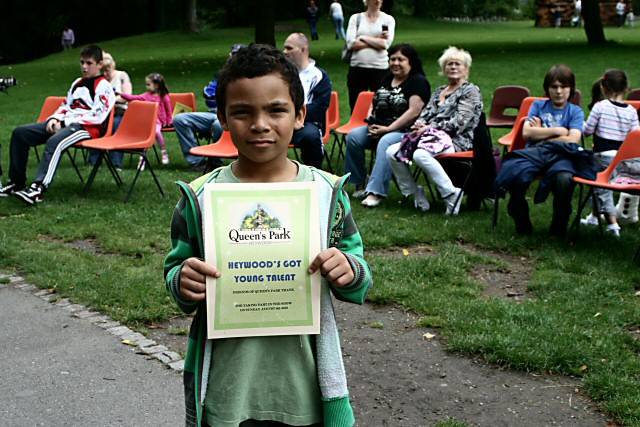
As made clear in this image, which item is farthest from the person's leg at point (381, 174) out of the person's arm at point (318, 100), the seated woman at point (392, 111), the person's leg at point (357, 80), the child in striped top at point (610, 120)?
the person's leg at point (357, 80)

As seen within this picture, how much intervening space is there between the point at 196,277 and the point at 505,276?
4.75 metres

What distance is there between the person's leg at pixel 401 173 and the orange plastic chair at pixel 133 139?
8.59 feet

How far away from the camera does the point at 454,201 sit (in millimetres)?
8773

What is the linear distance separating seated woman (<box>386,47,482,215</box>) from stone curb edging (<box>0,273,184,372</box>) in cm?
406

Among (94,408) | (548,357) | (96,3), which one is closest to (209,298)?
(94,408)

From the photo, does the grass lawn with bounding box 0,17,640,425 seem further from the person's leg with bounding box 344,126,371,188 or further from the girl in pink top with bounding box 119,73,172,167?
the person's leg with bounding box 344,126,371,188

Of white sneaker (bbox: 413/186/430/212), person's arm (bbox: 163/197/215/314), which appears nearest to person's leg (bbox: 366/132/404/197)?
white sneaker (bbox: 413/186/430/212)

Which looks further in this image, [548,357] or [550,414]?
[548,357]

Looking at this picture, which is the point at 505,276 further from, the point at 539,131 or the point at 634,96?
the point at 634,96

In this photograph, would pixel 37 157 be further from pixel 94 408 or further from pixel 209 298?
pixel 209 298

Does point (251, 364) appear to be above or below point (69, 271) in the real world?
above

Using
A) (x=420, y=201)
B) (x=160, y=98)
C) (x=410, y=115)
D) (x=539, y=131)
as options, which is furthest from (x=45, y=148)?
(x=539, y=131)

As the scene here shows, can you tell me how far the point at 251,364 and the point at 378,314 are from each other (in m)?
3.45

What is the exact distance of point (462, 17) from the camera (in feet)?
256
